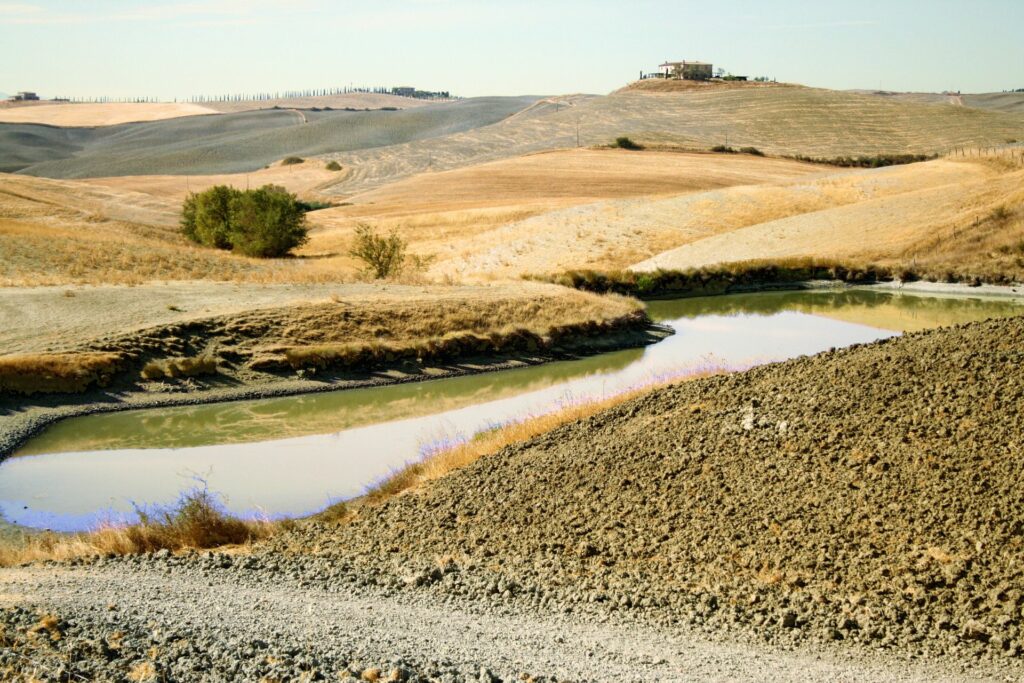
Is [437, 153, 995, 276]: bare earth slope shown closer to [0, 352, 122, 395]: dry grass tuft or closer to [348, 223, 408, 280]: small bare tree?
[348, 223, 408, 280]: small bare tree

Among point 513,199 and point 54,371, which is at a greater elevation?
point 513,199

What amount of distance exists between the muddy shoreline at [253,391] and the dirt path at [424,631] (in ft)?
41.2

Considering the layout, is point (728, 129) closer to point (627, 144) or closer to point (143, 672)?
point (627, 144)

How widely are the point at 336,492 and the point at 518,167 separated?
7355cm

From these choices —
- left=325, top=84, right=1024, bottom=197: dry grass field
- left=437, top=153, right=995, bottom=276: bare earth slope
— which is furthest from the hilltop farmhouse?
left=437, top=153, right=995, bottom=276: bare earth slope

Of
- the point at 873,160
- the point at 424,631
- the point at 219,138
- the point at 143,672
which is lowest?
the point at 424,631

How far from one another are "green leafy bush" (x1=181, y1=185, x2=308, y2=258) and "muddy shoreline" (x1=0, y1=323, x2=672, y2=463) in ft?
86.0

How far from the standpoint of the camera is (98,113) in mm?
185875

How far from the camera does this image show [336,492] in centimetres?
1855

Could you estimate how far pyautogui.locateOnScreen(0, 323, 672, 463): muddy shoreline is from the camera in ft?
80.4

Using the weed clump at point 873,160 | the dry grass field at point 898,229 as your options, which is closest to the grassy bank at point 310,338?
the dry grass field at point 898,229

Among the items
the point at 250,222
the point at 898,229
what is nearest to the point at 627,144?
the point at 898,229

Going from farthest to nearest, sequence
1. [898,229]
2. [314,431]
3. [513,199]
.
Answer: [513,199]
[898,229]
[314,431]

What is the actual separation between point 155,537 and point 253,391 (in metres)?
13.6
